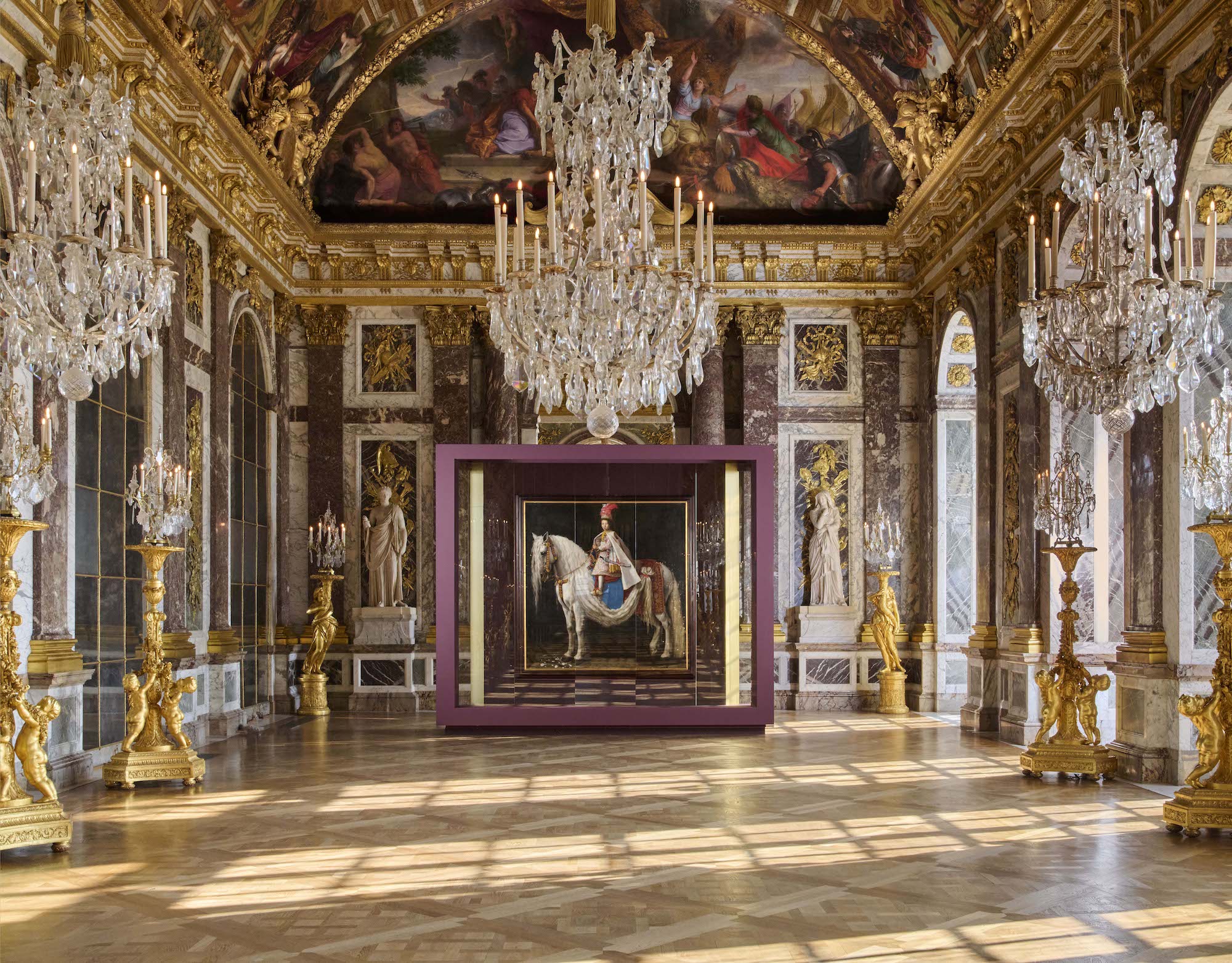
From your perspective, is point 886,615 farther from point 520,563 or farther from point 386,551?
point 386,551

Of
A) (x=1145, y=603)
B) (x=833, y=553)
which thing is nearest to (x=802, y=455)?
(x=833, y=553)

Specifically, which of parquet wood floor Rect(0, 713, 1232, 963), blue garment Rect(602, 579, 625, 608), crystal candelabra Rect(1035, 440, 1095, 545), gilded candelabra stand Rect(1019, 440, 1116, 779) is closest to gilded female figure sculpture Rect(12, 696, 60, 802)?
parquet wood floor Rect(0, 713, 1232, 963)

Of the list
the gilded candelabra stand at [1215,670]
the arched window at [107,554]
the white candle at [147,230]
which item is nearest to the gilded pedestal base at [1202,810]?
the gilded candelabra stand at [1215,670]

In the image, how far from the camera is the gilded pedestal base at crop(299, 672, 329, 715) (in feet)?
60.4

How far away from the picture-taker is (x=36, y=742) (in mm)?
8438

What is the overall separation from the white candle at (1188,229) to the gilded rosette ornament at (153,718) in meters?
8.17

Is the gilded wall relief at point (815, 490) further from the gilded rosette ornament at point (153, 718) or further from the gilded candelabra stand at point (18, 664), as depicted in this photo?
the gilded candelabra stand at point (18, 664)

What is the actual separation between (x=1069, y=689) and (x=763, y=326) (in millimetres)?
10031

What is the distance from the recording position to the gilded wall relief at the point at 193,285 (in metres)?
14.7

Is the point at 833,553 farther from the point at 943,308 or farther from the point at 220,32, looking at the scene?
the point at 220,32

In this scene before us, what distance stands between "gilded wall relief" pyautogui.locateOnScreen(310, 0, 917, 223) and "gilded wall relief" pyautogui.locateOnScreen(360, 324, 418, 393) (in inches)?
69.0

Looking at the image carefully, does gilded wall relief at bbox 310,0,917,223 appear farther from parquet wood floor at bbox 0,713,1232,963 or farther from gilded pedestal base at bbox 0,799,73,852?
gilded pedestal base at bbox 0,799,73,852

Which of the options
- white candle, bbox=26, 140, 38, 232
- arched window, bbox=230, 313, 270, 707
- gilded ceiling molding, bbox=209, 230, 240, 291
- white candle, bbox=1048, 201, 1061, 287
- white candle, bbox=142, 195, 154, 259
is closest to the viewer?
white candle, bbox=26, 140, 38, 232

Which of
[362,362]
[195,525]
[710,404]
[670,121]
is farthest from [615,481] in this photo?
[670,121]
